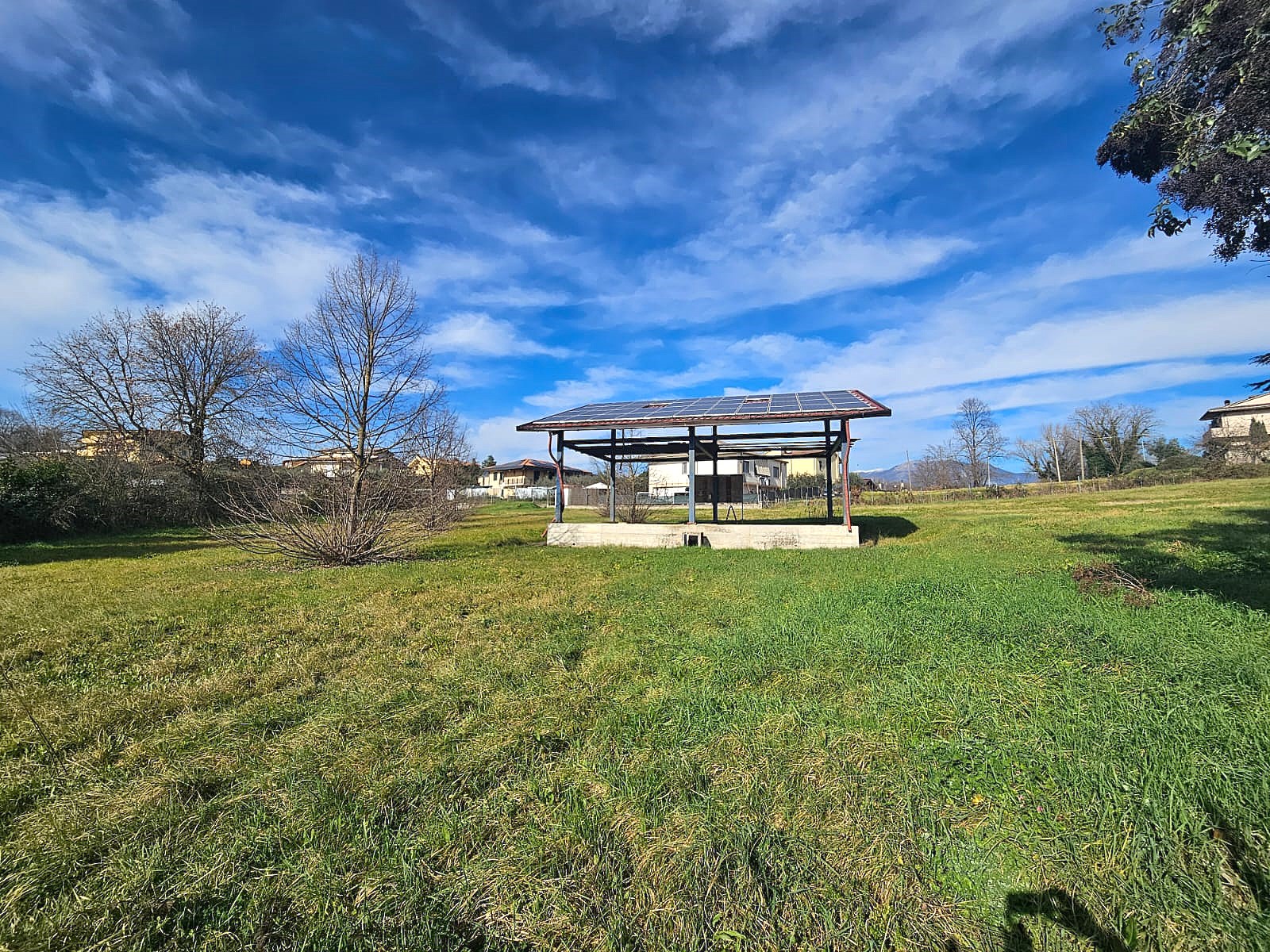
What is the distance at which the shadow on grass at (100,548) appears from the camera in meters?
10.5

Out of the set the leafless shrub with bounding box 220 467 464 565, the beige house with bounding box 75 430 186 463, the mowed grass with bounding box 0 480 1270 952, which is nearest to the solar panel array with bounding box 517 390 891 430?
the leafless shrub with bounding box 220 467 464 565

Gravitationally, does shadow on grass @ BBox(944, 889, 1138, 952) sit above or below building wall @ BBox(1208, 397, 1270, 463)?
below

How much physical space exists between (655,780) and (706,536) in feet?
30.8

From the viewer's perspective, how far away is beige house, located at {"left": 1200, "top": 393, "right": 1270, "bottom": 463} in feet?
83.9

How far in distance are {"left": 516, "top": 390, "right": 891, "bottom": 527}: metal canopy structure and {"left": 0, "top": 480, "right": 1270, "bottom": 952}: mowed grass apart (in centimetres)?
636

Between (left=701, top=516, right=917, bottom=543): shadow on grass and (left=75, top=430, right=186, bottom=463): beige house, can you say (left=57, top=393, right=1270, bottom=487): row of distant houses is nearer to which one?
(left=75, top=430, right=186, bottom=463): beige house

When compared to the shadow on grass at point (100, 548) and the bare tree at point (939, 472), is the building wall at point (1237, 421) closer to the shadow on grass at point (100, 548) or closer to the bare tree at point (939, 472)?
the bare tree at point (939, 472)

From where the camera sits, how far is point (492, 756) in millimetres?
2645

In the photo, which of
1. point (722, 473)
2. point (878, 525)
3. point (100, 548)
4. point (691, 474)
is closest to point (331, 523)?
point (691, 474)

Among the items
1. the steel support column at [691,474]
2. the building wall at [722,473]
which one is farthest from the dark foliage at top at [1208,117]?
the building wall at [722,473]

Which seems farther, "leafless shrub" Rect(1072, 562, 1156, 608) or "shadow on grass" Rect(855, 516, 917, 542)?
"shadow on grass" Rect(855, 516, 917, 542)

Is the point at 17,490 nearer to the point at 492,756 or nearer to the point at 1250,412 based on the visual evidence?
the point at 492,756

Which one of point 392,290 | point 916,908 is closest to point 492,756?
point 916,908

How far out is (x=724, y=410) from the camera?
41.0 feet
